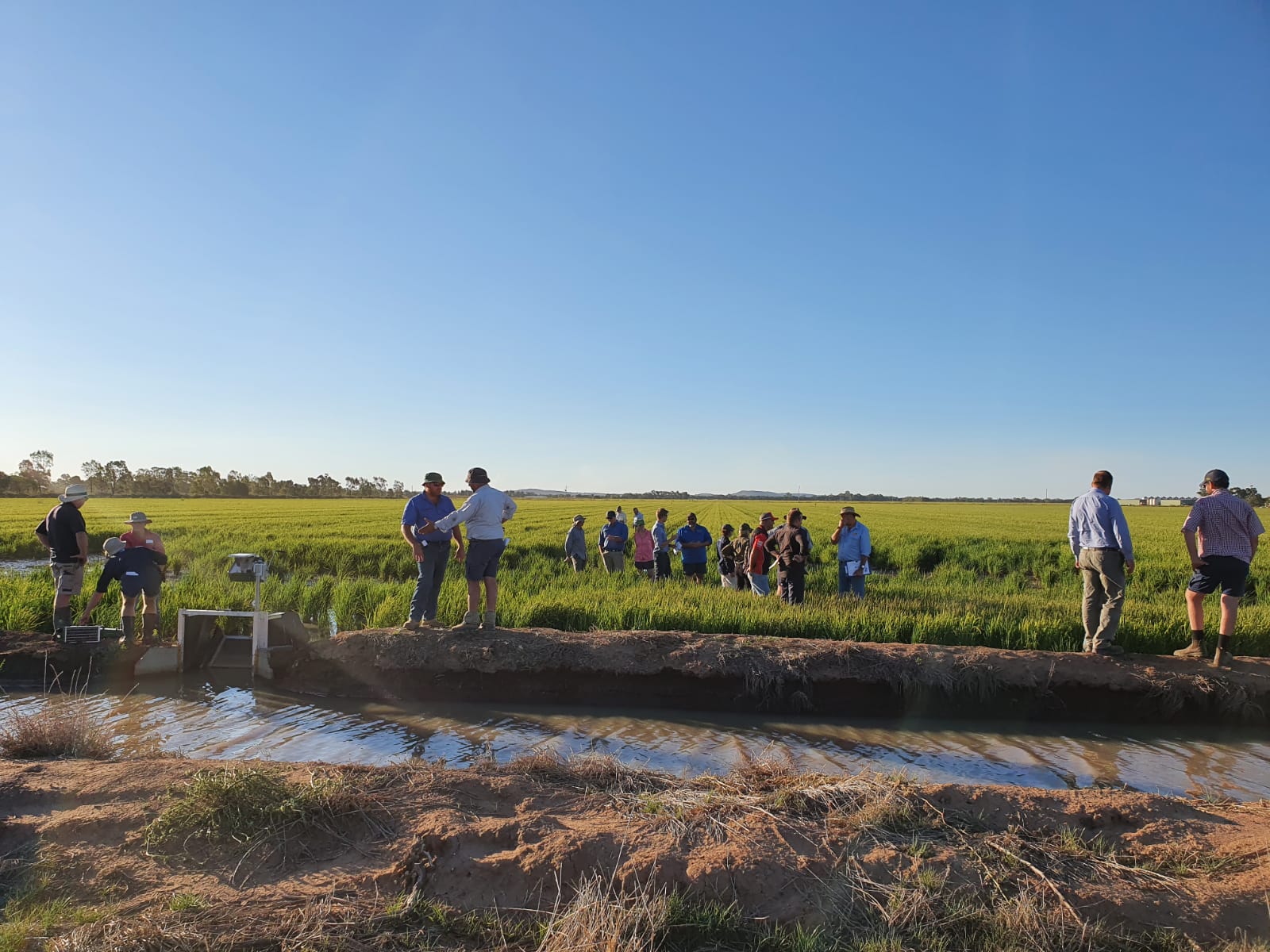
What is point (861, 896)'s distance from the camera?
330 centimetres

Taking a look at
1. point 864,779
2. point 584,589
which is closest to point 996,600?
point 584,589

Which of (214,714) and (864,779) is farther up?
(864,779)

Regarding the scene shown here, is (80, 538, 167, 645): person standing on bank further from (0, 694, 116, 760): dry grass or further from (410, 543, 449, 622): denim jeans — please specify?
(0, 694, 116, 760): dry grass

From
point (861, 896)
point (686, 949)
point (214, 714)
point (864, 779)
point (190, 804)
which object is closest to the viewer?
point (686, 949)

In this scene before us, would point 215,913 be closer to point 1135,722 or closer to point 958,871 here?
point 958,871

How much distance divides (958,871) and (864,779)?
34.8 inches

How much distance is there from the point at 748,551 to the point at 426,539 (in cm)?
536

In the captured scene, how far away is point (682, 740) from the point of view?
674 centimetres

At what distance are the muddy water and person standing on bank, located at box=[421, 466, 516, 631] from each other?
122cm

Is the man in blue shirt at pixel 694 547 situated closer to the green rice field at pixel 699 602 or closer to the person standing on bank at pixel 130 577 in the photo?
the green rice field at pixel 699 602

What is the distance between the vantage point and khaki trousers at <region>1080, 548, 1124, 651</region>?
313 inches

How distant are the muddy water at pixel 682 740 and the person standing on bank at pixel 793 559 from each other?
2.90 m

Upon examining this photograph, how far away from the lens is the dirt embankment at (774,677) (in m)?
7.55

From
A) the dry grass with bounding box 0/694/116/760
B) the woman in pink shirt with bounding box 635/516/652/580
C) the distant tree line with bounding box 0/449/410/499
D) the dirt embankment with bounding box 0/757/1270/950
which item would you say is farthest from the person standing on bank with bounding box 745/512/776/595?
the distant tree line with bounding box 0/449/410/499
